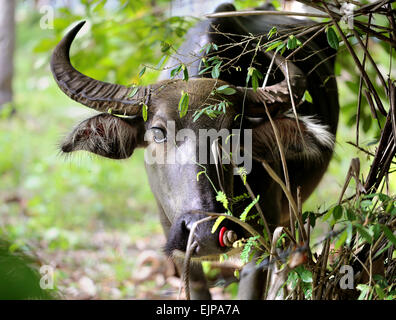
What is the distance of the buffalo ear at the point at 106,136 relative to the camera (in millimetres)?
3340

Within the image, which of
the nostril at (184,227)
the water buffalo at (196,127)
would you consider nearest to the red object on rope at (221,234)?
the water buffalo at (196,127)

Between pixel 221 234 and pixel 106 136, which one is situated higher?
pixel 106 136

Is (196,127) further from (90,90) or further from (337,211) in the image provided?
(337,211)

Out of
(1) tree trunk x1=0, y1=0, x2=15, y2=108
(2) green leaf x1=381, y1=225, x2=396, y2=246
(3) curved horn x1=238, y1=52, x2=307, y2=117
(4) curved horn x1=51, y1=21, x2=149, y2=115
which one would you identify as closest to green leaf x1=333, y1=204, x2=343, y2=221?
(2) green leaf x1=381, y1=225, x2=396, y2=246

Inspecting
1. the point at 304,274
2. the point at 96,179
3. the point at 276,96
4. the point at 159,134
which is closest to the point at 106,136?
the point at 159,134

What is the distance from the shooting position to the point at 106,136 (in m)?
3.39

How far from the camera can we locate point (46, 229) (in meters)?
6.68

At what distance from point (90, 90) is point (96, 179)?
4919 millimetres

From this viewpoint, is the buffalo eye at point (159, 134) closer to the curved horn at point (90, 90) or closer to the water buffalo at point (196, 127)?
the water buffalo at point (196, 127)
